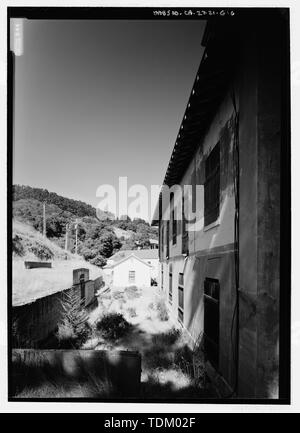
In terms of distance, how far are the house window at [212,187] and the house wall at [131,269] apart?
37.2 ft

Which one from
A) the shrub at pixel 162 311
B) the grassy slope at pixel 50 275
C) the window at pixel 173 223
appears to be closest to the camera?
the grassy slope at pixel 50 275

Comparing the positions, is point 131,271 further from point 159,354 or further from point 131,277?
point 159,354

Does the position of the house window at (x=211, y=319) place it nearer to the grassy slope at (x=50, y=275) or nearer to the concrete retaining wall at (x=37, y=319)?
the concrete retaining wall at (x=37, y=319)

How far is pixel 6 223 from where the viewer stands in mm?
2301

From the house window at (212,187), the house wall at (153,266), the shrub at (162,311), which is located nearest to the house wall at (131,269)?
the house wall at (153,266)

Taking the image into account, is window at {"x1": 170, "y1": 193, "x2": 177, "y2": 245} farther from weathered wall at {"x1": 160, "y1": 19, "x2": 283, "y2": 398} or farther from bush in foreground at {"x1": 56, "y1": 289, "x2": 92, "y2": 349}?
weathered wall at {"x1": 160, "y1": 19, "x2": 283, "y2": 398}

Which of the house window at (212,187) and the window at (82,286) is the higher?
the house window at (212,187)

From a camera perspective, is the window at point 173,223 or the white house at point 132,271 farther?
the white house at point 132,271

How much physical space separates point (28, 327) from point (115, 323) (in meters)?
2.86

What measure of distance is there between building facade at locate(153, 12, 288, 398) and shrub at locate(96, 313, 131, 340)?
2.51 m

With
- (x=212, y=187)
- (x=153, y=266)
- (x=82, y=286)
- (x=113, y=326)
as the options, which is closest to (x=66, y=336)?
(x=113, y=326)

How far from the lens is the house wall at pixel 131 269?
15.5 meters
